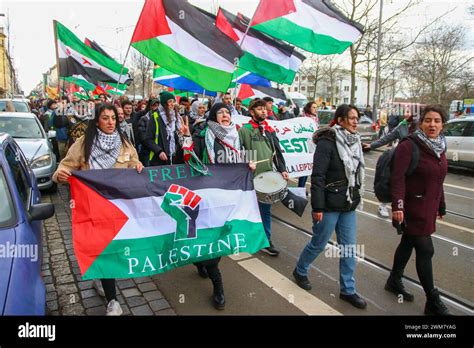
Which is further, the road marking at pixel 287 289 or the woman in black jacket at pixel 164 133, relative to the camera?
the woman in black jacket at pixel 164 133

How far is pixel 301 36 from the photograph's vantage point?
628 cm

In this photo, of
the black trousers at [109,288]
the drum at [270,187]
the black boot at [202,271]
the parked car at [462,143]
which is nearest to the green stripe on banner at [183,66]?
the drum at [270,187]

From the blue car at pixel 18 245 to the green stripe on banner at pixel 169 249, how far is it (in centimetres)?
56

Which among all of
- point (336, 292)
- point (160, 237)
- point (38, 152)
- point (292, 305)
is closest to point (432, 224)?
point (336, 292)

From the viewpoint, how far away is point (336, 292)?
4.05 m

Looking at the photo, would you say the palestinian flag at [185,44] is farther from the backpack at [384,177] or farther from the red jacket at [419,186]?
the red jacket at [419,186]

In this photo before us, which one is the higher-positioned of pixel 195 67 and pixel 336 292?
pixel 195 67

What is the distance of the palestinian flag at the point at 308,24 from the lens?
6.15m

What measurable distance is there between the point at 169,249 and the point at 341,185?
70.2 inches

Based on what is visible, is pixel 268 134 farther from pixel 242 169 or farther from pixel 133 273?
pixel 133 273

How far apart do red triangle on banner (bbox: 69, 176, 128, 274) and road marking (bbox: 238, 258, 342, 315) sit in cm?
180

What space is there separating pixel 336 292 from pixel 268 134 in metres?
2.04

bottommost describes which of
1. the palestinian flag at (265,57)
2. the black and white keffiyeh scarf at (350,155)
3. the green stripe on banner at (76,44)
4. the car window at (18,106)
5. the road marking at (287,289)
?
the road marking at (287,289)

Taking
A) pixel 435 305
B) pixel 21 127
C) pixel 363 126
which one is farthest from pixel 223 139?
pixel 363 126
